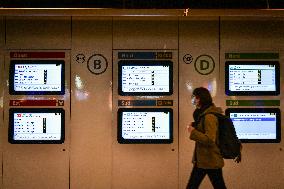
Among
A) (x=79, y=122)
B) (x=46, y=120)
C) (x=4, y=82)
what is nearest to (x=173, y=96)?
(x=79, y=122)

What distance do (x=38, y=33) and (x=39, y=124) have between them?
1352mm

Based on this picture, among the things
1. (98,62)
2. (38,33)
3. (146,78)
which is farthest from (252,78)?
(38,33)

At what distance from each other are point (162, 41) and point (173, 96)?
832 millimetres

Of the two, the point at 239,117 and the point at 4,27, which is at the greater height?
the point at 4,27

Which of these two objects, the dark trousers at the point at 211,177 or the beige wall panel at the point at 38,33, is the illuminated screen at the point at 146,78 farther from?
the dark trousers at the point at 211,177

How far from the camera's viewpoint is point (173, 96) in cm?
688

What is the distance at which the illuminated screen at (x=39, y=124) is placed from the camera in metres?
6.73

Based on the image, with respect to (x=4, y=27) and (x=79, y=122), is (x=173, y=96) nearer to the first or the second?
(x=79, y=122)

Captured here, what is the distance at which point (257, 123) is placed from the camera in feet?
22.5
